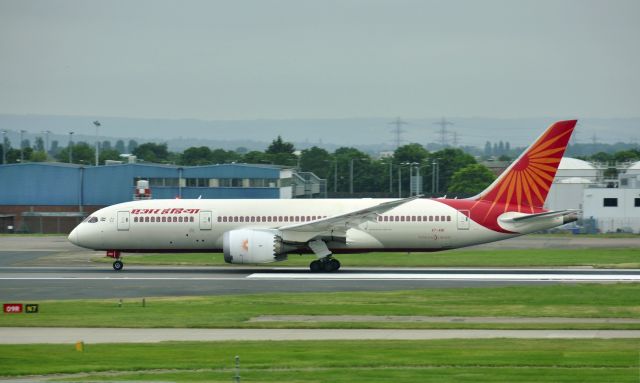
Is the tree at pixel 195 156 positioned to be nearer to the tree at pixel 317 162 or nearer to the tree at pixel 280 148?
the tree at pixel 280 148

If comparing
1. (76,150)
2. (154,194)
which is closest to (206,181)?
(154,194)

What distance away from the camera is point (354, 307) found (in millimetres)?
32938

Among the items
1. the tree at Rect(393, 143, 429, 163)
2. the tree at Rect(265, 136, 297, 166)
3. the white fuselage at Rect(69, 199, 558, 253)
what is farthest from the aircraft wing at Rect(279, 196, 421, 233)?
the tree at Rect(265, 136, 297, 166)

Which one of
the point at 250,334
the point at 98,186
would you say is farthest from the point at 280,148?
the point at 250,334

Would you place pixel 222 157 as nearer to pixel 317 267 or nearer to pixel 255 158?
pixel 255 158

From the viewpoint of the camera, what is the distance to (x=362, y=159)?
155 meters

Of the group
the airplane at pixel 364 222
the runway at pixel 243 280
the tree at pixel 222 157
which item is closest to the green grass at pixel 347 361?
the runway at pixel 243 280

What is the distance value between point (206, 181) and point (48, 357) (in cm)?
6313

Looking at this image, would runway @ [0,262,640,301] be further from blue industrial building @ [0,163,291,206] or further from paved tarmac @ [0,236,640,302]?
blue industrial building @ [0,163,291,206]

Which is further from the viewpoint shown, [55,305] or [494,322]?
[55,305]

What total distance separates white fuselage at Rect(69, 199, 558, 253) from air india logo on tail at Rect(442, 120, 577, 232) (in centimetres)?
115

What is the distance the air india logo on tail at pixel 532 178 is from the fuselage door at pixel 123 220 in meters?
16.0

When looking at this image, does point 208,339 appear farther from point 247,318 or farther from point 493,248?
point 493,248

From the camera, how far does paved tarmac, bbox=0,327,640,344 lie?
26.9 meters
